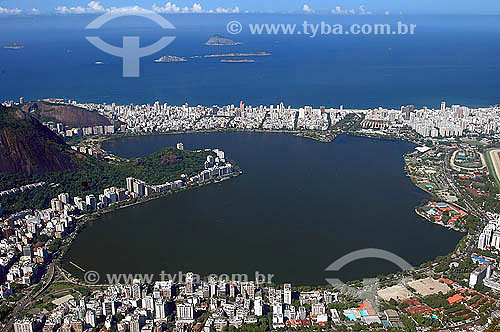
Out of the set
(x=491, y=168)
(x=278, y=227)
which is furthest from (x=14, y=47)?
(x=491, y=168)

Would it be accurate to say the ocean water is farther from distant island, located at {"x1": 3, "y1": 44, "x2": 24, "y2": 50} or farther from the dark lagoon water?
the dark lagoon water

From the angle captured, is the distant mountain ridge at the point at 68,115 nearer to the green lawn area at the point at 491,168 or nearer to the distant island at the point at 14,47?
the green lawn area at the point at 491,168

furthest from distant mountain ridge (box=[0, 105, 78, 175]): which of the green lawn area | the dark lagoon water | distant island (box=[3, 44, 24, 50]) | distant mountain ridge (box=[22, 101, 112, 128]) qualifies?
distant island (box=[3, 44, 24, 50])

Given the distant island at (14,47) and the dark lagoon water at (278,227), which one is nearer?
the dark lagoon water at (278,227)

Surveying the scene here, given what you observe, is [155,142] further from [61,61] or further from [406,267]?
[61,61]

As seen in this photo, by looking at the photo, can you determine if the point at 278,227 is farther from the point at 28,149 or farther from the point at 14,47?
the point at 14,47

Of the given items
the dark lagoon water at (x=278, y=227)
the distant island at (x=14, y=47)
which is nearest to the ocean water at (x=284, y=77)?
the distant island at (x=14, y=47)

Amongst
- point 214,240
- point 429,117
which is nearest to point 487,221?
point 214,240
